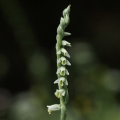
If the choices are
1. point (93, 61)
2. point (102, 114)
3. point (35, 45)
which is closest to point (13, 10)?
point (35, 45)

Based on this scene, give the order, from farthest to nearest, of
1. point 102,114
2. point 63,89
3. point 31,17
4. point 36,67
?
1. point 31,17
2. point 36,67
3. point 102,114
4. point 63,89

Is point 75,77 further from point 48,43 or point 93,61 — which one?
point 48,43

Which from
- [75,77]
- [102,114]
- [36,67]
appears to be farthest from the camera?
[75,77]

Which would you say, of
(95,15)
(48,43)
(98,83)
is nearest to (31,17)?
(48,43)

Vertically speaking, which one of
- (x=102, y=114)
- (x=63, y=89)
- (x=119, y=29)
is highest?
(x=119, y=29)

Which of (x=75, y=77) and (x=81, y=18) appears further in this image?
(x=81, y=18)

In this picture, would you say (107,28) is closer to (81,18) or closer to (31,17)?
(81,18)

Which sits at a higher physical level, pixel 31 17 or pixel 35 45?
pixel 31 17
